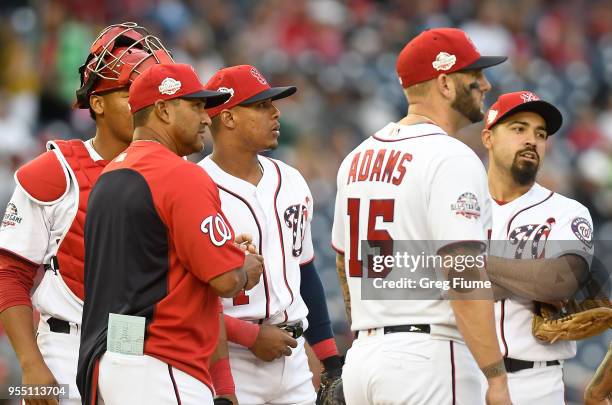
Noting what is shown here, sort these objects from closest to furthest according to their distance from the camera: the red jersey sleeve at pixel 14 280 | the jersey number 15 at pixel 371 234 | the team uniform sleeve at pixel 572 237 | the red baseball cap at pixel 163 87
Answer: the red baseball cap at pixel 163 87
the jersey number 15 at pixel 371 234
the red jersey sleeve at pixel 14 280
the team uniform sleeve at pixel 572 237

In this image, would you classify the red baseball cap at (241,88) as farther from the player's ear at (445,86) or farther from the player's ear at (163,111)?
the player's ear at (163,111)

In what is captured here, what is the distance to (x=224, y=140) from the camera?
18.5ft

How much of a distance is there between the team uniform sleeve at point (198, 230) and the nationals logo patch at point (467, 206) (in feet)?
3.06

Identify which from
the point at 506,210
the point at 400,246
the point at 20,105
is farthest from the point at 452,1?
the point at 400,246

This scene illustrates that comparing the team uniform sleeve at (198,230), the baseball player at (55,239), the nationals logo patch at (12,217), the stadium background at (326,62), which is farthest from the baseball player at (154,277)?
the stadium background at (326,62)

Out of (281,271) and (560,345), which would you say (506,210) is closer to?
(560,345)

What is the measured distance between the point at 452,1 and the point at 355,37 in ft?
6.42

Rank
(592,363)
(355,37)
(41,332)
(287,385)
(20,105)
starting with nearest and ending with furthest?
(41,332) → (287,385) → (592,363) → (20,105) → (355,37)

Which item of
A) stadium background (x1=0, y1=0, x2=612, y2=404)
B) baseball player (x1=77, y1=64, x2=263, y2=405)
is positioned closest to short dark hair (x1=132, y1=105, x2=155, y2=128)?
baseball player (x1=77, y1=64, x2=263, y2=405)

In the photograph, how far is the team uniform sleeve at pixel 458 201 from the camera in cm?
453

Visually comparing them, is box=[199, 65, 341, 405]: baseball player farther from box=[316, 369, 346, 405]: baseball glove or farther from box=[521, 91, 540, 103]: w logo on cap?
box=[521, 91, 540, 103]: w logo on cap

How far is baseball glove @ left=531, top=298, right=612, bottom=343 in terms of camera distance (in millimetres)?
5496

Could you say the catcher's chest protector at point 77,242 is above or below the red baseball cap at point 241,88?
below

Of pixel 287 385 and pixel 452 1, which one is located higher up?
pixel 452 1
